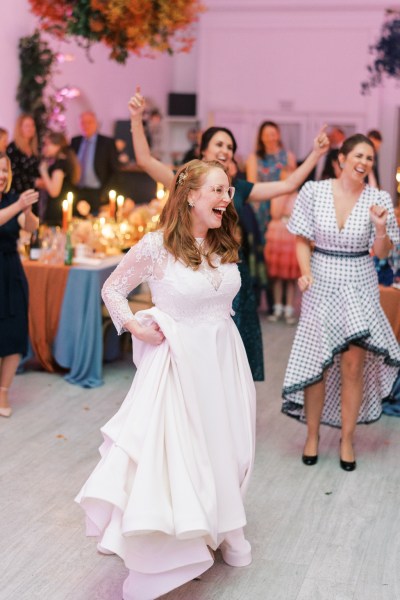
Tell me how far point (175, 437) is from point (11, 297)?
2.36m

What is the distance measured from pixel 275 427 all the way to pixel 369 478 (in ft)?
2.86

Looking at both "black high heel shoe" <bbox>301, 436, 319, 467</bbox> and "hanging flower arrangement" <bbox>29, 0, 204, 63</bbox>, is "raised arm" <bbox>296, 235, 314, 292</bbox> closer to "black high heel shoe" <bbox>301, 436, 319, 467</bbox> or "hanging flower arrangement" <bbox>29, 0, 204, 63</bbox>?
"black high heel shoe" <bbox>301, 436, 319, 467</bbox>

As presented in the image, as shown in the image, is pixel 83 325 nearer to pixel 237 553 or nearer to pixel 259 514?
pixel 259 514

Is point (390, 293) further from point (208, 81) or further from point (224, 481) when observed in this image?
point (208, 81)

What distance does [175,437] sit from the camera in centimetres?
297

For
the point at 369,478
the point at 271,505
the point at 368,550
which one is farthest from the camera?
the point at 369,478

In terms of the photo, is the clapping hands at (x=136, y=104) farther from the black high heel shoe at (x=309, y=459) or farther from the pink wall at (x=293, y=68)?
the pink wall at (x=293, y=68)

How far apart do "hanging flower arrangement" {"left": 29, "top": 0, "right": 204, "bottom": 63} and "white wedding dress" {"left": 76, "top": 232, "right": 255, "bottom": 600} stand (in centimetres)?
213

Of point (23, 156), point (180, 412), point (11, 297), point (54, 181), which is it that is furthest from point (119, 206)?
point (180, 412)

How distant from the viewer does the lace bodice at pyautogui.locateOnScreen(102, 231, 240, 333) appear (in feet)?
10.1

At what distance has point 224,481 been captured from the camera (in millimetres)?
3121

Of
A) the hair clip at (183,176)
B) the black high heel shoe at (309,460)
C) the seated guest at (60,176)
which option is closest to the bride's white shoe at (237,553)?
the black high heel shoe at (309,460)

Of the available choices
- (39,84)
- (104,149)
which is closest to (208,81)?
(39,84)

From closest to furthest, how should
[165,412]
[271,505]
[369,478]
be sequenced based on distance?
[165,412]
[271,505]
[369,478]
